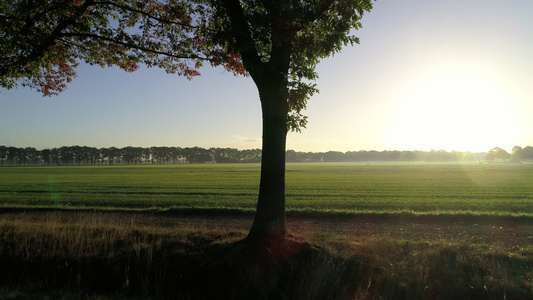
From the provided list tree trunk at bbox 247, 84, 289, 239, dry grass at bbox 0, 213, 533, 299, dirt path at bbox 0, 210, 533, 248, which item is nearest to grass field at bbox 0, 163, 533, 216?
dirt path at bbox 0, 210, 533, 248

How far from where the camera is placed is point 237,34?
7.19 metres

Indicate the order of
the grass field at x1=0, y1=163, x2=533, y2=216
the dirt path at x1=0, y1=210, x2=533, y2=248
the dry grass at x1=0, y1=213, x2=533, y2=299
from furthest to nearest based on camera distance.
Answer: the grass field at x1=0, y1=163, x2=533, y2=216, the dirt path at x1=0, y1=210, x2=533, y2=248, the dry grass at x1=0, y1=213, x2=533, y2=299

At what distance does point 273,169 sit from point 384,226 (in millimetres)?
7638

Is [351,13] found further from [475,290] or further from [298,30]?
[475,290]

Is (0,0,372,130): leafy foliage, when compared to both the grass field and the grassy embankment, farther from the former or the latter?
the grass field

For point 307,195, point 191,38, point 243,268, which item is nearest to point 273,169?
point 243,268

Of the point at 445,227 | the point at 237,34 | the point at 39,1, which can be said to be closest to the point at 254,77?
the point at 237,34

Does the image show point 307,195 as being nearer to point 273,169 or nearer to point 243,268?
point 273,169

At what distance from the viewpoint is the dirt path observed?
10719 mm

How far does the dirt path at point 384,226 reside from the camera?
35.2ft

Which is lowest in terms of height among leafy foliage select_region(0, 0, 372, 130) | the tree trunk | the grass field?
the grass field

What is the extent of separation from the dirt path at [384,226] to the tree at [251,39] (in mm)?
3335

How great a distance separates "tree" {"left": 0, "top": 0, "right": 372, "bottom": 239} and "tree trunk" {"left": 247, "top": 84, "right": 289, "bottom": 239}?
0.02 meters

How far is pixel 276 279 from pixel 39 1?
907 cm
